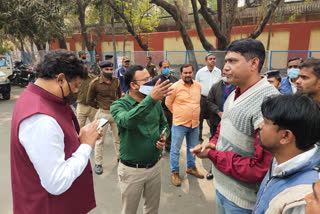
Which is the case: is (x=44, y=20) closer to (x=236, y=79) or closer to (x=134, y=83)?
(x=134, y=83)

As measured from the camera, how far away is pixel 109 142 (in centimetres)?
503

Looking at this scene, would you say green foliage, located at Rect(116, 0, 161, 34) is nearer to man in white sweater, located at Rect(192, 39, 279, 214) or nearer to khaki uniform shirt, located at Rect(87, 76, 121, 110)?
khaki uniform shirt, located at Rect(87, 76, 121, 110)

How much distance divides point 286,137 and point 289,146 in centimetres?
5

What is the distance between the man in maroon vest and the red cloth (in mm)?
928

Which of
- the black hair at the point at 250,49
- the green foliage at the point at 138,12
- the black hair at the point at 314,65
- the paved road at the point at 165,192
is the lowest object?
the paved road at the point at 165,192

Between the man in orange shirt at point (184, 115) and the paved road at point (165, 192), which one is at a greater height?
the man in orange shirt at point (184, 115)

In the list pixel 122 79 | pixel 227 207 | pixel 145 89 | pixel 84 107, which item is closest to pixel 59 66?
pixel 145 89

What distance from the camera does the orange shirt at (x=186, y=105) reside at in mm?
3412

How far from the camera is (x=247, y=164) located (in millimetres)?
1367

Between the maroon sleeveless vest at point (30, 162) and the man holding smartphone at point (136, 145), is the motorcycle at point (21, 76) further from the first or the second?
the maroon sleeveless vest at point (30, 162)

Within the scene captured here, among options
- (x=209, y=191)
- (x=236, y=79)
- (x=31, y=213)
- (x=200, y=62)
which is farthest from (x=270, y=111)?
(x=200, y=62)

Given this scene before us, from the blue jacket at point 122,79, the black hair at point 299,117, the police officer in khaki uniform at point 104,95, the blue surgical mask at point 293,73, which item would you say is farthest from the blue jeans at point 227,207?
the blue jacket at point 122,79

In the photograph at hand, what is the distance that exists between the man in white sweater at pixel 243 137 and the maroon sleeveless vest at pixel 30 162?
93 centimetres

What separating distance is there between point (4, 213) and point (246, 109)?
322 cm
